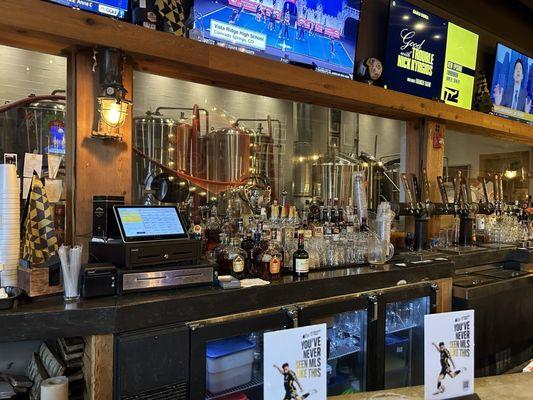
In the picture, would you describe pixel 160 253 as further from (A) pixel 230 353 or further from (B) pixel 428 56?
(B) pixel 428 56

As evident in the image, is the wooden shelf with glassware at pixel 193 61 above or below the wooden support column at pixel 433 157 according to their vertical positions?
above

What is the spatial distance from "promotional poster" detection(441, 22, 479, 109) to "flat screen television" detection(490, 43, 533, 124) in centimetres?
54

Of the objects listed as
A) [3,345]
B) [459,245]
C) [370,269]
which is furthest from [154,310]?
[459,245]

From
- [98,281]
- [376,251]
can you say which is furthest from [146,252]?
[376,251]

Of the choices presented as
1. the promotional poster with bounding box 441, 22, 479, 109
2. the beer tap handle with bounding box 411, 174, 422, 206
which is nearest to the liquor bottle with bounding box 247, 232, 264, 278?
the beer tap handle with bounding box 411, 174, 422, 206

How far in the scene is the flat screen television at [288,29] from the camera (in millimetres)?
2512

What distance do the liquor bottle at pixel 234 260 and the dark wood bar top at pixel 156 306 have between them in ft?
0.71

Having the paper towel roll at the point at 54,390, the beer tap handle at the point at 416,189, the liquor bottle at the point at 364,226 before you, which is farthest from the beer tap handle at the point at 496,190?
the paper towel roll at the point at 54,390

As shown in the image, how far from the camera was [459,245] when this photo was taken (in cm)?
396

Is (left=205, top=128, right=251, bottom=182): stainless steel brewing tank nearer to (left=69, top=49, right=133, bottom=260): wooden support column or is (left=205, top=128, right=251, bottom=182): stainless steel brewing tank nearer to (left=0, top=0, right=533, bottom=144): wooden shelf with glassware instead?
(left=0, top=0, right=533, bottom=144): wooden shelf with glassware

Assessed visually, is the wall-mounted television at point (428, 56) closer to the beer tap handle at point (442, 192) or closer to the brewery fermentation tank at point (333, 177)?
the beer tap handle at point (442, 192)

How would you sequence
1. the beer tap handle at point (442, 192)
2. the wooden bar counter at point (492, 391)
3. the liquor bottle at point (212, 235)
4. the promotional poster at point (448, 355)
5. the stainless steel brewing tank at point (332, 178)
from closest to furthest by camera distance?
the promotional poster at point (448, 355) < the wooden bar counter at point (492, 391) < the liquor bottle at point (212, 235) < the beer tap handle at point (442, 192) < the stainless steel brewing tank at point (332, 178)

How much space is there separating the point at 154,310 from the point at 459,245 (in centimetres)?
317

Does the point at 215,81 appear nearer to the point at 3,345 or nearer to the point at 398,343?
the point at 3,345
